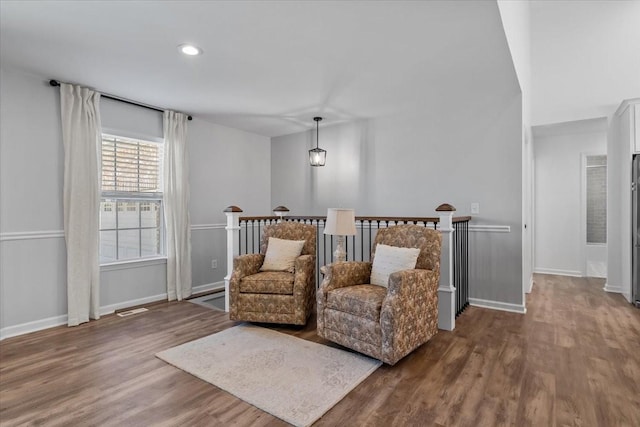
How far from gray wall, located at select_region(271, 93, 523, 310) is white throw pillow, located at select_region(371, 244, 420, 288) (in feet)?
5.26

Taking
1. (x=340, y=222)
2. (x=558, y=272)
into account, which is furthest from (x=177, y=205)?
(x=558, y=272)

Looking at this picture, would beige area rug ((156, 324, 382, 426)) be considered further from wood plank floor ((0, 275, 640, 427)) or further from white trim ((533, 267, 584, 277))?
white trim ((533, 267, 584, 277))

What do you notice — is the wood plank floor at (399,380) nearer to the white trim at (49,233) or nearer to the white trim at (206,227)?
the white trim at (49,233)

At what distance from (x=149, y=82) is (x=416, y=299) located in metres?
3.25

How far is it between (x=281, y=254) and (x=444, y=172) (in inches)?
91.2

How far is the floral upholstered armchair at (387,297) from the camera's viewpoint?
2402 mm

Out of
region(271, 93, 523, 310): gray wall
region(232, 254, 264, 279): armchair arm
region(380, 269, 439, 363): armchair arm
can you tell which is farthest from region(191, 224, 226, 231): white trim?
region(380, 269, 439, 363): armchair arm

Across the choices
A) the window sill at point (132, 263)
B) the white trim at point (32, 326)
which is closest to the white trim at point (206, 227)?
the window sill at point (132, 263)

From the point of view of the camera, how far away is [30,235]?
3.19 metres

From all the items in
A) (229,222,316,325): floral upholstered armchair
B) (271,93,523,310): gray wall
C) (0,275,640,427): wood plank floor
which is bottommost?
(0,275,640,427): wood plank floor

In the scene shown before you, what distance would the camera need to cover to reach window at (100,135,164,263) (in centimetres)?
386

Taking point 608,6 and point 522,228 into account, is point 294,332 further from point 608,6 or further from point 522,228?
point 608,6

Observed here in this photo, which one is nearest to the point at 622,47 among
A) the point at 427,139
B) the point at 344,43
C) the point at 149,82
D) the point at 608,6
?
the point at 608,6

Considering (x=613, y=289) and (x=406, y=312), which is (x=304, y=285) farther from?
(x=613, y=289)
